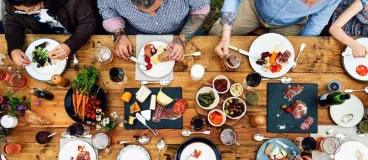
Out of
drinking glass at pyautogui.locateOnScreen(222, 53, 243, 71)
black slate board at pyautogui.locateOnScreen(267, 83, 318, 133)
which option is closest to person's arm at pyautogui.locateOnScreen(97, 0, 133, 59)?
drinking glass at pyautogui.locateOnScreen(222, 53, 243, 71)

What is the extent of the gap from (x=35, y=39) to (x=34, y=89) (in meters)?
0.38

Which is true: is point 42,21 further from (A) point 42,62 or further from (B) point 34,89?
(B) point 34,89

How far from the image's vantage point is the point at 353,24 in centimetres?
265

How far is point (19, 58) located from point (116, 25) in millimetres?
688

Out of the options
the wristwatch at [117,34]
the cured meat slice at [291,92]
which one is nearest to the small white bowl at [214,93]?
the cured meat slice at [291,92]

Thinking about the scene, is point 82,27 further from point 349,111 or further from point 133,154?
point 349,111

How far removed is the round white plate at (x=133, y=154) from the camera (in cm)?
211

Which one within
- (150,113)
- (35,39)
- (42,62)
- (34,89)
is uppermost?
(35,39)

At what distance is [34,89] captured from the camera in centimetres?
210

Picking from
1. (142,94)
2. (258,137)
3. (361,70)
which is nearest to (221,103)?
(258,137)

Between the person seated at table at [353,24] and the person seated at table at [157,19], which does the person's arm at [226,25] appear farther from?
the person seated at table at [353,24]

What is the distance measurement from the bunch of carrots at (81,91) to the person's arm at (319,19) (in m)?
1.66

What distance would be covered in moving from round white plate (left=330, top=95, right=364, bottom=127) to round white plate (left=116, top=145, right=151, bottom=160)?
1306mm

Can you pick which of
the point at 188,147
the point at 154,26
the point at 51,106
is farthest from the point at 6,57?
the point at 188,147
